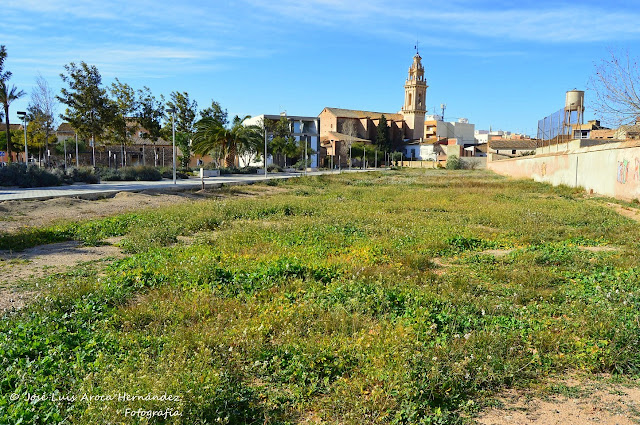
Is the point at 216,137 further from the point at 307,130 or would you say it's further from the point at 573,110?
the point at 307,130

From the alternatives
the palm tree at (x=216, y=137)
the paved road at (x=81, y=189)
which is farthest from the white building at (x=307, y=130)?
the paved road at (x=81, y=189)

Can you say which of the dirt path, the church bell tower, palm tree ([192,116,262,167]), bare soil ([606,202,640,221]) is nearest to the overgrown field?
the dirt path

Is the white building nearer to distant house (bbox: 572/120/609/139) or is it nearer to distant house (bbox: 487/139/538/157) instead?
distant house (bbox: 487/139/538/157)

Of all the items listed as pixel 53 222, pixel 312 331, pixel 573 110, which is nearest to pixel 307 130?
pixel 573 110

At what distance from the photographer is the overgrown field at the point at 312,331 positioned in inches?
149

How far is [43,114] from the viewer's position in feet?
134

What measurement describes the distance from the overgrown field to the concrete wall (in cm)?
1165

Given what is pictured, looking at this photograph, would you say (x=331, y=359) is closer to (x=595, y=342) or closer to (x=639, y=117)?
(x=595, y=342)

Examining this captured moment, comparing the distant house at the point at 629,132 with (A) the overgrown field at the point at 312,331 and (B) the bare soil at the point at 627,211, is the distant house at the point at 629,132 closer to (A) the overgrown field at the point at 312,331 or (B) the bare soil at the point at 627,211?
(B) the bare soil at the point at 627,211

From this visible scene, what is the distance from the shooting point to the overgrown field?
3.79 m

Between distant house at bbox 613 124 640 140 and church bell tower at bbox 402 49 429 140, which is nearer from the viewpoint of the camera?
distant house at bbox 613 124 640 140

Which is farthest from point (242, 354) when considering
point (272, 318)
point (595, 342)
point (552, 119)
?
point (552, 119)

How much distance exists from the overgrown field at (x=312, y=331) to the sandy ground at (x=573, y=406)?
0.65 ft

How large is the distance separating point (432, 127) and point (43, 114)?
90417 millimetres
